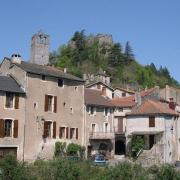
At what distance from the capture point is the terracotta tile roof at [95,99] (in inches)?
2097

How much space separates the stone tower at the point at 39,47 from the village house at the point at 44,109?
39022 mm

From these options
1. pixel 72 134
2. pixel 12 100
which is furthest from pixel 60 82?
pixel 12 100

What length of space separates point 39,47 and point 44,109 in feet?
149

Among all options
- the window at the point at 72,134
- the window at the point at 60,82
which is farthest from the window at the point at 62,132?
the window at the point at 60,82

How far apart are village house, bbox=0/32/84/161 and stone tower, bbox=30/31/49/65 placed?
39.0 metres

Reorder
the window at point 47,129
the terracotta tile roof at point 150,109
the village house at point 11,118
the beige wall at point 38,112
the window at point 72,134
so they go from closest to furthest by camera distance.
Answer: the village house at point 11,118 < the beige wall at point 38,112 < the window at point 47,129 < the window at point 72,134 < the terracotta tile roof at point 150,109

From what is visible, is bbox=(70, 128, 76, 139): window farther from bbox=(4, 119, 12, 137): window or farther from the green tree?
the green tree

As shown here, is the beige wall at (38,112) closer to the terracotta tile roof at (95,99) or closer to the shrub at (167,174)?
the terracotta tile roof at (95,99)

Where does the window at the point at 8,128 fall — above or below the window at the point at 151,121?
below

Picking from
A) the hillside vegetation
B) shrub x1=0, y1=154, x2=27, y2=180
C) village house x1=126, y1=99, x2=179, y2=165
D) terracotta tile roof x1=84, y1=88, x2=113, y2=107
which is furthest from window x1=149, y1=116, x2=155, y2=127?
the hillside vegetation

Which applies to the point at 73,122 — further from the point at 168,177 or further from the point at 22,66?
the point at 168,177

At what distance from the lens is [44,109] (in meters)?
46.2

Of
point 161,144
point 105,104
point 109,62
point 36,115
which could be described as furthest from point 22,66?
point 109,62

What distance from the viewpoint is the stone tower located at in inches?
3474
